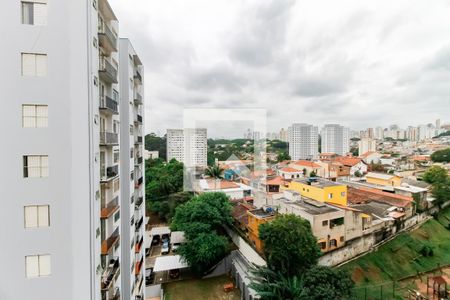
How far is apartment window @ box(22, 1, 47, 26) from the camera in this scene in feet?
7.38

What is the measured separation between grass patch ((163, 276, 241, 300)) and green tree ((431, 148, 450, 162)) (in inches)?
491

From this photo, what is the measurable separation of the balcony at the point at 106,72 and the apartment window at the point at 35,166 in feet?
4.33

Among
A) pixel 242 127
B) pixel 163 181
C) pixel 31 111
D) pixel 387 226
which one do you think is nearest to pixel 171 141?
pixel 163 181

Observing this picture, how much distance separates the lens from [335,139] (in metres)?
15.4

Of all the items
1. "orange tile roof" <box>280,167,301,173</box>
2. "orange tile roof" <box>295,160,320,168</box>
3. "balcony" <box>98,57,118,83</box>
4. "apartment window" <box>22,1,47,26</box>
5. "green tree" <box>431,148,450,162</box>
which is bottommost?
"orange tile roof" <box>280,167,301,173</box>

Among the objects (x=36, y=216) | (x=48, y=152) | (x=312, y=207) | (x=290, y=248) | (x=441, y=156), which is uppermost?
(x=48, y=152)

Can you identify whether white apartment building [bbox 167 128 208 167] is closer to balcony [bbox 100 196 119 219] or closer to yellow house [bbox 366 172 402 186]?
balcony [bbox 100 196 119 219]

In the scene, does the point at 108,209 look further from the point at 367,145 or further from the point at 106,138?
the point at 367,145

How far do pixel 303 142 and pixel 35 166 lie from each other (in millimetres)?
14679

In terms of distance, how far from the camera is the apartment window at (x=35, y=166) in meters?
2.26

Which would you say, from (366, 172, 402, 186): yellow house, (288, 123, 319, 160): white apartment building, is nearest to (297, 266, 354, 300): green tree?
(366, 172, 402, 186): yellow house

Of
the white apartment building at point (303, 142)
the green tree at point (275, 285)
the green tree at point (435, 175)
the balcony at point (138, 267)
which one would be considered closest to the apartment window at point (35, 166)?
the balcony at point (138, 267)

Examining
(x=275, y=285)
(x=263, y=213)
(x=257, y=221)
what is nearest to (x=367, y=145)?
(x=263, y=213)

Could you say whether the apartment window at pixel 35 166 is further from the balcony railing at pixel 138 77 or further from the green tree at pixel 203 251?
the green tree at pixel 203 251
